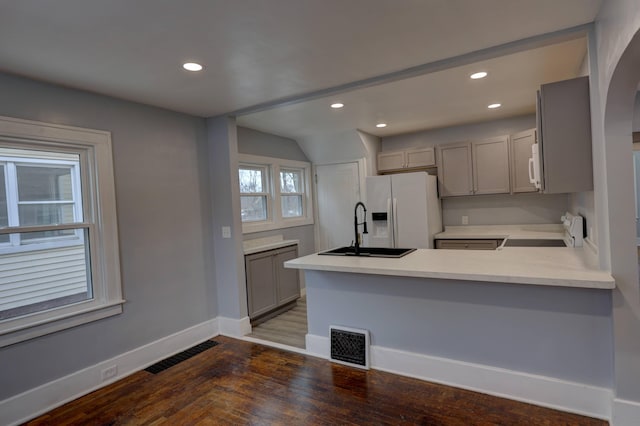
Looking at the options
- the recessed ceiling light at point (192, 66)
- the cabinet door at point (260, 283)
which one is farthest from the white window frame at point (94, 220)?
the cabinet door at point (260, 283)

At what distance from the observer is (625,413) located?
6.43ft

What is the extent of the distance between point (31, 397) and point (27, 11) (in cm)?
246

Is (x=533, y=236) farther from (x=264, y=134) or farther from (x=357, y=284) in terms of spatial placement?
(x=264, y=134)

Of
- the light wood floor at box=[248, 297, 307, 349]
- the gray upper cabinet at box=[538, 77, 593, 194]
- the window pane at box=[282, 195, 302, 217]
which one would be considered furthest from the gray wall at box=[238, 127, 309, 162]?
the gray upper cabinet at box=[538, 77, 593, 194]

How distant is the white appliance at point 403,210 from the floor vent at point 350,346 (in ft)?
6.48

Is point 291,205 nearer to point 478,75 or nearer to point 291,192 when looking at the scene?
point 291,192

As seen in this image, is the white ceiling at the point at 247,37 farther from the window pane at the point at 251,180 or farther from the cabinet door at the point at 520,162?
the window pane at the point at 251,180

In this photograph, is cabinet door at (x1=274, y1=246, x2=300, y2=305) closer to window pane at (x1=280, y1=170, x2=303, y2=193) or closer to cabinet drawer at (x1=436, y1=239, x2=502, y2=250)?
window pane at (x1=280, y1=170, x2=303, y2=193)

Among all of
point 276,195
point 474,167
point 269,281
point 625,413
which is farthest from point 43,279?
point 474,167

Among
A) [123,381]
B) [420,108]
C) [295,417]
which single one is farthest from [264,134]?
[295,417]

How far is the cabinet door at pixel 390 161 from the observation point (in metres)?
5.15

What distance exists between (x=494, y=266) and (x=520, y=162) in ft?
8.55

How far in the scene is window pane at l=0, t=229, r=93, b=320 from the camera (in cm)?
240

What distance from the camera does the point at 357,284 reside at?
2934 mm
